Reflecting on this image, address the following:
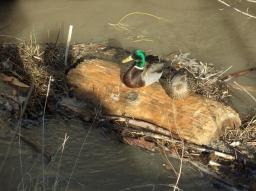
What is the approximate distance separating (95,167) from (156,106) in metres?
0.95

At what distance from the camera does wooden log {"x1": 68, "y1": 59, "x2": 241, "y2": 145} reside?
199 inches

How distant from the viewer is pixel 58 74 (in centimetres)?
581

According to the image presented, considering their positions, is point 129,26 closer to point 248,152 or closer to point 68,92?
point 68,92

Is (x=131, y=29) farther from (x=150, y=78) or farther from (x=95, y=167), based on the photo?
(x=95, y=167)

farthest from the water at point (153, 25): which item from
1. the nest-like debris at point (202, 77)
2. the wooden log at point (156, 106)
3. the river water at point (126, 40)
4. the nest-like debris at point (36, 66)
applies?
the wooden log at point (156, 106)

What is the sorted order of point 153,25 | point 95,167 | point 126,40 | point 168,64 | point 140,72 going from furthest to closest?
1. point 153,25
2. point 126,40
3. point 168,64
4. point 140,72
5. point 95,167

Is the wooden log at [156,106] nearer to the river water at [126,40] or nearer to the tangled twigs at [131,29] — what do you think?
the river water at [126,40]

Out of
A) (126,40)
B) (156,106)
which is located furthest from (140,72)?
(126,40)

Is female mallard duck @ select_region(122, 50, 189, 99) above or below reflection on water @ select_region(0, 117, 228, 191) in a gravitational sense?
above

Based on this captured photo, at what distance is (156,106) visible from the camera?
205 inches

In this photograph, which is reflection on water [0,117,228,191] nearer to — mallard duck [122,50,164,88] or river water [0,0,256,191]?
river water [0,0,256,191]

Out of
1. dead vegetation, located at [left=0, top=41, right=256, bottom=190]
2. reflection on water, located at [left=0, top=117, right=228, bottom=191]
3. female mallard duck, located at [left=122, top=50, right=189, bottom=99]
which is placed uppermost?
female mallard duck, located at [left=122, top=50, right=189, bottom=99]

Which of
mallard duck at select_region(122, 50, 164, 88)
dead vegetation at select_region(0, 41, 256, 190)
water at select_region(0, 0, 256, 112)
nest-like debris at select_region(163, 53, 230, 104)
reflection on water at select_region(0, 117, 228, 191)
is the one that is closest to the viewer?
reflection on water at select_region(0, 117, 228, 191)

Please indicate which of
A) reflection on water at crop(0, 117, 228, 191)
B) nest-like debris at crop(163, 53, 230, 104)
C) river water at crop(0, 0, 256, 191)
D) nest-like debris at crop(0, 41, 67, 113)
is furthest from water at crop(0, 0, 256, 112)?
reflection on water at crop(0, 117, 228, 191)
